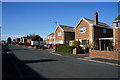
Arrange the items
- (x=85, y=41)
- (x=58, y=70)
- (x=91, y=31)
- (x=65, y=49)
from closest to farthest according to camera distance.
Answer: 1. (x=58, y=70)
2. (x=65, y=49)
3. (x=91, y=31)
4. (x=85, y=41)

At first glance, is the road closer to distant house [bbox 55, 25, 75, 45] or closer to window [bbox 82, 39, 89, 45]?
window [bbox 82, 39, 89, 45]

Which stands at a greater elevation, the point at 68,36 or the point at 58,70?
the point at 68,36

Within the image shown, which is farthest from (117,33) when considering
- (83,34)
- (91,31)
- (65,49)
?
(65,49)

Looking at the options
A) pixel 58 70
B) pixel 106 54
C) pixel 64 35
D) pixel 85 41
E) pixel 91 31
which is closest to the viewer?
pixel 58 70

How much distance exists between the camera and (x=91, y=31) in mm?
25891

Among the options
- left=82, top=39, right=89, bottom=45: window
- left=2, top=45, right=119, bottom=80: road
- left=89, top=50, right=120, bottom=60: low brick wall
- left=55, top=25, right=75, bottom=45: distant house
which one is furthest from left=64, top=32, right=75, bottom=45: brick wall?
left=2, top=45, right=119, bottom=80: road

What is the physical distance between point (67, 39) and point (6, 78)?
97.3 ft

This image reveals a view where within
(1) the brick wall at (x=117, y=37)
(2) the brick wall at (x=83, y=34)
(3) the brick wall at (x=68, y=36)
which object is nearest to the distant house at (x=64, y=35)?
(3) the brick wall at (x=68, y=36)

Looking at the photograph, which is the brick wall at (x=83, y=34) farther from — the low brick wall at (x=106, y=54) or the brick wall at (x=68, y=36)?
the low brick wall at (x=106, y=54)

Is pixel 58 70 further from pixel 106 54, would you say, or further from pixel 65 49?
pixel 65 49

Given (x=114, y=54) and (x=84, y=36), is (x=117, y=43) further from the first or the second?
(x=84, y=36)

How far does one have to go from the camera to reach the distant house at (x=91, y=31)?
1017 inches

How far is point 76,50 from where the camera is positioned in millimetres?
21859

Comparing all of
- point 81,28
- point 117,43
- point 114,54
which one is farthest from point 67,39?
point 114,54
